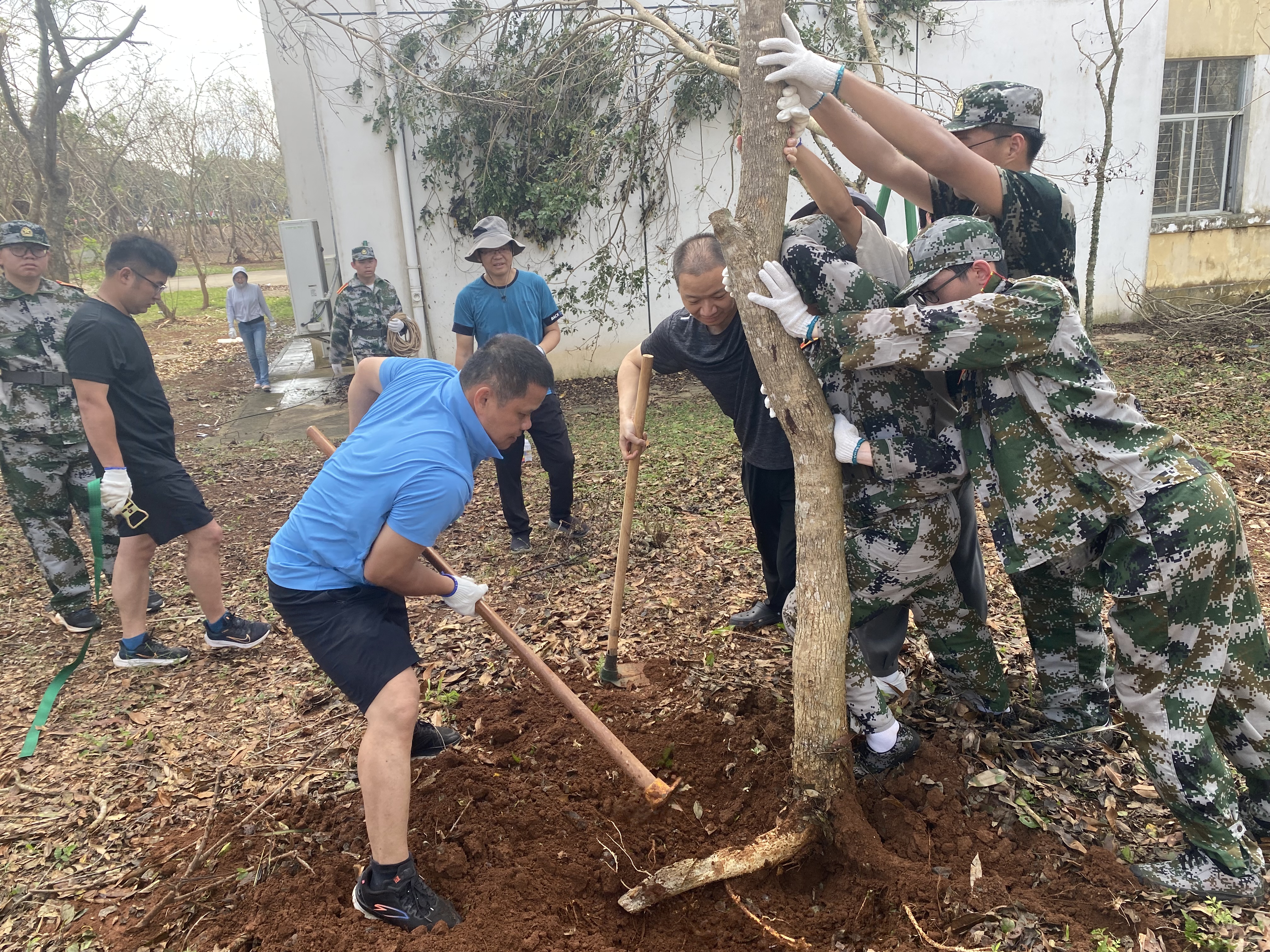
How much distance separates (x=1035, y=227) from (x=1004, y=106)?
470 millimetres

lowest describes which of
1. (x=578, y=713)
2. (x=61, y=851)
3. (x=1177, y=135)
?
(x=61, y=851)

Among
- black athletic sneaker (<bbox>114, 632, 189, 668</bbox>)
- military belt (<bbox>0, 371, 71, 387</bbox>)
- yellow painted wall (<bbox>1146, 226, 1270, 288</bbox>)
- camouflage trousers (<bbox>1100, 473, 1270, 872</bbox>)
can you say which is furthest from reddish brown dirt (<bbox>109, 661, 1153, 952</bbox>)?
yellow painted wall (<bbox>1146, 226, 1270, 288</bbox>)

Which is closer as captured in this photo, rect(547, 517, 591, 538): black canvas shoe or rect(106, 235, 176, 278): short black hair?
rect(106, 235, 176, 278): short black hair

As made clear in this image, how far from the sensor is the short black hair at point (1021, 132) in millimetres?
2713

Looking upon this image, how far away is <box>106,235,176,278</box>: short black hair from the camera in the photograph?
3.88 m

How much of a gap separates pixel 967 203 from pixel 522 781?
2613 millimetres

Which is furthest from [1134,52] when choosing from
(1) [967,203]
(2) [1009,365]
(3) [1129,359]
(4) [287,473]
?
(4) [287,473]

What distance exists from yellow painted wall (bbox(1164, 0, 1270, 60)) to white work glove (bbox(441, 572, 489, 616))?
1182 cm

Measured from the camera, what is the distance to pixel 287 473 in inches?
297

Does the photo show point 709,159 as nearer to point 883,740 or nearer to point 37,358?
point 37,358

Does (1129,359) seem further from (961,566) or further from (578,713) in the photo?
(578,713)

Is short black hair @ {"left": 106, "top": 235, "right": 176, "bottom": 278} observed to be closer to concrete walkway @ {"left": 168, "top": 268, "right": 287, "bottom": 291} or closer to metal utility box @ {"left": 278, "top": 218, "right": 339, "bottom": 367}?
metal utility box @ {"left": 278, "top": 218, "right": 339, "bottom": 367}

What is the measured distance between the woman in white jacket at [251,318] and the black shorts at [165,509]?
25.4 ft

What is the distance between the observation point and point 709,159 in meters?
9.41
